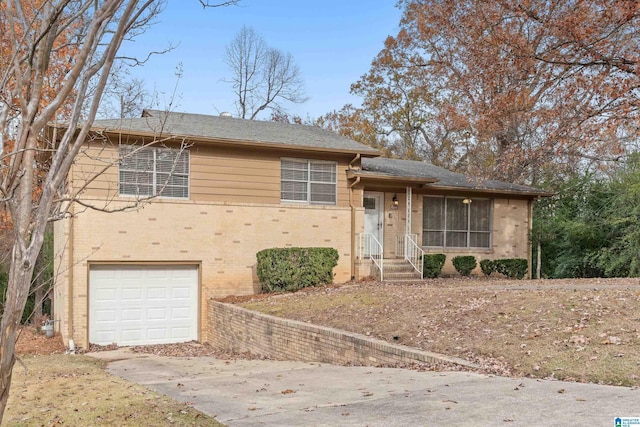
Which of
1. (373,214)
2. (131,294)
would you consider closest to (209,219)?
(131,294)

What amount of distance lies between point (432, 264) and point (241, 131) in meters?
7.33

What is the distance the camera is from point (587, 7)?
14.8m

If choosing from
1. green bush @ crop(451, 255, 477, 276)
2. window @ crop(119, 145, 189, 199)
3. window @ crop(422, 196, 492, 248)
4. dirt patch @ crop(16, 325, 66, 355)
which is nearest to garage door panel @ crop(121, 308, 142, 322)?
dirt patch @ crop(16, 325, 66, 355)

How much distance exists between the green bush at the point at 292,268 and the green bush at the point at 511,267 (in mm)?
7127

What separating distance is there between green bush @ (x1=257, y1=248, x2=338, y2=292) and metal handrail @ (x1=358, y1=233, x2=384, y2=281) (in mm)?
1842

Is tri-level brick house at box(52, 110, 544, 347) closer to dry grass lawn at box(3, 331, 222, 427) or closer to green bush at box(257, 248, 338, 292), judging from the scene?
green bush at box(257, 248, 338, 292)

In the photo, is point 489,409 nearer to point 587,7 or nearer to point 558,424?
point 558,424

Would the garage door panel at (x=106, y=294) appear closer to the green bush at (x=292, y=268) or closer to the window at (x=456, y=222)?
the green bush at (x=292, y=268)

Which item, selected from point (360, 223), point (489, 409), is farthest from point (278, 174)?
point (489, 409)

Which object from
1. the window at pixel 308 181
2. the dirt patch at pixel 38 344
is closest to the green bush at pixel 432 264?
the window at pixel 308 181

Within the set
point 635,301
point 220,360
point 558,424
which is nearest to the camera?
point 558,424

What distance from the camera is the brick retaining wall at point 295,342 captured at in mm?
8758

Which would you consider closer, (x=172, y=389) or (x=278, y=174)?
(x=172, y=389)

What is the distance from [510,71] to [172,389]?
45.6 feet
